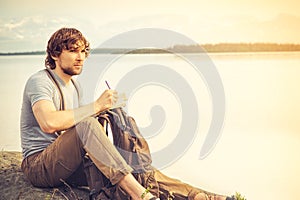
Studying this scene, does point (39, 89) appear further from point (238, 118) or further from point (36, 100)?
point (238, 118)

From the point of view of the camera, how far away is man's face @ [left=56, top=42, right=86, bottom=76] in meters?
2.98

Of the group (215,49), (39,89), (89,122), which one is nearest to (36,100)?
(39,89)

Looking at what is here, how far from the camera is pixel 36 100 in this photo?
2.89 m

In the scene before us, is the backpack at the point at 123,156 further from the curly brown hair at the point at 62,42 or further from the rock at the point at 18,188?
the curly brown hair at the point at 62,42

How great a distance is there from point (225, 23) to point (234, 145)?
0.71 meters

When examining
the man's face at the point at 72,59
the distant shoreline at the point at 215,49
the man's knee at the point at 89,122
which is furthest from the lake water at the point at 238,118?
the man's knee at the point at 89,122

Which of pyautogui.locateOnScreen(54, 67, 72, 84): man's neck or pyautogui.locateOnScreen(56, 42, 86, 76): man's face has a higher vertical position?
pyautogui.locateOnScreen(56, 42, 86, 76): man's face

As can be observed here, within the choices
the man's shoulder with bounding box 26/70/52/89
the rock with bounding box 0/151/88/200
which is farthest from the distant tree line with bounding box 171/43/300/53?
the rock with bounding box 0/151/88/200

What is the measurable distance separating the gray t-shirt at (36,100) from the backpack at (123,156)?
23 centimetres

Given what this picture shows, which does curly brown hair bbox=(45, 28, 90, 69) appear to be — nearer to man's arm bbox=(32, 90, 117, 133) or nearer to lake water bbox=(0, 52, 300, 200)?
lake water bbox=(0, 52, 300, 200)

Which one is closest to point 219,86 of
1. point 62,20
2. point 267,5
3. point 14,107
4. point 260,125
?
point 260,125

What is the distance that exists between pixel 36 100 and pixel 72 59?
0.31m

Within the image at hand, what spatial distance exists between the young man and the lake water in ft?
0.36

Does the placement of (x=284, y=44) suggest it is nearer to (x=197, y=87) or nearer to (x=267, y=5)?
Result: (x=267, y=5)
